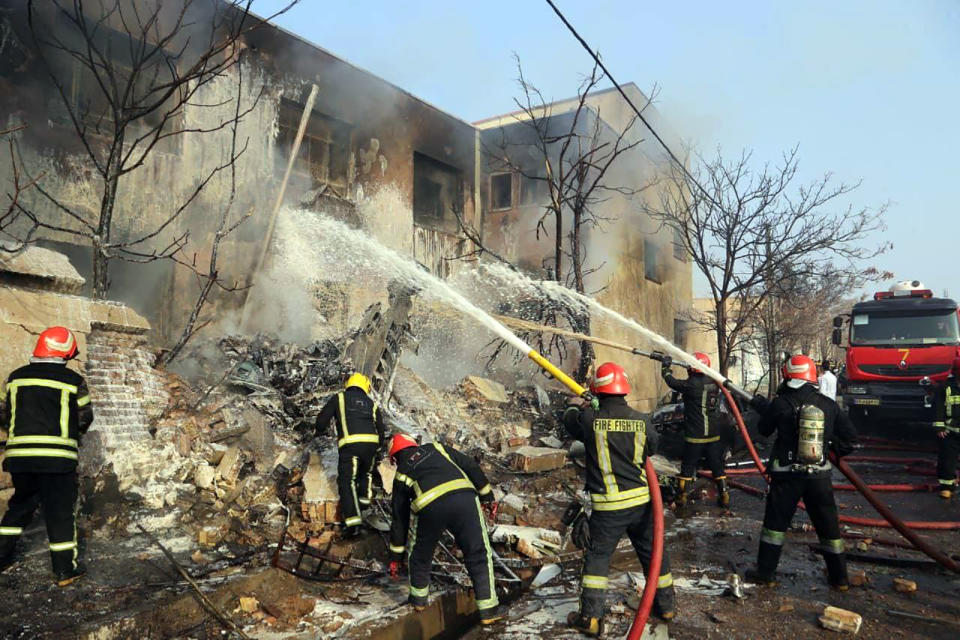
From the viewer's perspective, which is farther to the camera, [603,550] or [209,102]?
[209,102]

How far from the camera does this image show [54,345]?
4391 millimetres

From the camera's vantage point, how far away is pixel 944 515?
6867mm

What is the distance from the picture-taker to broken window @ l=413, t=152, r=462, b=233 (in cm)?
1480

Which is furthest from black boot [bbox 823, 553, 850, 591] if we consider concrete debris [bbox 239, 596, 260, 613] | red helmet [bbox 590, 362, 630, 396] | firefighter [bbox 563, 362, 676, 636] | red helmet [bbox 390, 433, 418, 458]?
concrete debris [bbox 239, 596, 260, 613]

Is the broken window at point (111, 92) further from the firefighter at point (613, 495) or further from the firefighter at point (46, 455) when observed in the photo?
the firefighter at point (613, 495)

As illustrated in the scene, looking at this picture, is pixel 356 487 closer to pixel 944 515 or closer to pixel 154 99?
pixel 944 515

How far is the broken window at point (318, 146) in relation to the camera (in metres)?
11.9

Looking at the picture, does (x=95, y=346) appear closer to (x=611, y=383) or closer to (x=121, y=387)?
(x=121, y=387)

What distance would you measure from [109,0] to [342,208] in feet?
16.9

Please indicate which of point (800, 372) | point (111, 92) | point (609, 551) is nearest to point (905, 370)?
point (800, 372)

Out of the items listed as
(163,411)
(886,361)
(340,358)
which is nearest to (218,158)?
(340,358)

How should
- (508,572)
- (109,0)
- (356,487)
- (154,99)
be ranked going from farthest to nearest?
(154,99)
(109,0)
(356,487)
(508,572)

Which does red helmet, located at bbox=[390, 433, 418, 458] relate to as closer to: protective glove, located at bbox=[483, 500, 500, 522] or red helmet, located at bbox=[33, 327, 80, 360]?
protective glove, located at bbox=[483, 500, 500, 522]

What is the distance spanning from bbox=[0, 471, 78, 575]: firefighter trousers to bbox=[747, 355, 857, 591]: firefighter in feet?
16.7
